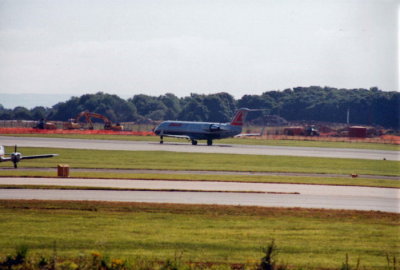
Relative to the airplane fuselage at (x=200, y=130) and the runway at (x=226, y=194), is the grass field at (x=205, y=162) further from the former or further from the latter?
the airplane fuselage at (x=200, y=130)

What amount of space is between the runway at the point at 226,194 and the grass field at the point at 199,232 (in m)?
2.58

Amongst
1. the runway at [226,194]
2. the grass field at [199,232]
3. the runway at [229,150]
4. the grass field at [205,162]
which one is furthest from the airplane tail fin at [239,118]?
the grass field at [199,232]

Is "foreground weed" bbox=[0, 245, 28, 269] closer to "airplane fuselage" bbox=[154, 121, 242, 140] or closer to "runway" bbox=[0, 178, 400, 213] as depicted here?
"runway" bbox=[0, 178, 400, 213]

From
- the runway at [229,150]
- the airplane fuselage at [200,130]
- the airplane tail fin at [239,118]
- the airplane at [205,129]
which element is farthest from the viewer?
the airplane fuselage at [200,130]

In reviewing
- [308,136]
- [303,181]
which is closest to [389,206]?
[303,181]

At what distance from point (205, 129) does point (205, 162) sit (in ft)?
113

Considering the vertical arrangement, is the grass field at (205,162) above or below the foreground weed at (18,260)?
below

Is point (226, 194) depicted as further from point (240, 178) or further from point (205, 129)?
point (205, 129)

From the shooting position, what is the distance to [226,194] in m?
36.8

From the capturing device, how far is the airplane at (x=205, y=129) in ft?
320

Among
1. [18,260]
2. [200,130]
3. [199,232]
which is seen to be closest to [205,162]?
[200,130]

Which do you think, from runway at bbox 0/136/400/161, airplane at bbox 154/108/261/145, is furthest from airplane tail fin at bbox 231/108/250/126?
runway at bbox 0/136/400/161

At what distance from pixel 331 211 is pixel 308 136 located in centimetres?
11800

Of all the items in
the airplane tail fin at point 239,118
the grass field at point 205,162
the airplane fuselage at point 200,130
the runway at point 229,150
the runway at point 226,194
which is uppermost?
the airplane tail fin at point 239,118
